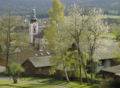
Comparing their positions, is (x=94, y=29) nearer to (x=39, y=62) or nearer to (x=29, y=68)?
(x=39, y=62)

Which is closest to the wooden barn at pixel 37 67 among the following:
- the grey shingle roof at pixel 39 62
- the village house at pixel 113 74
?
the grey shingle roof at pixel 39 62

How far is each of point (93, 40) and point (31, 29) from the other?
6071cm

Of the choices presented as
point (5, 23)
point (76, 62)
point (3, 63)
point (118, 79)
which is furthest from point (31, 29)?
point (118, 79)

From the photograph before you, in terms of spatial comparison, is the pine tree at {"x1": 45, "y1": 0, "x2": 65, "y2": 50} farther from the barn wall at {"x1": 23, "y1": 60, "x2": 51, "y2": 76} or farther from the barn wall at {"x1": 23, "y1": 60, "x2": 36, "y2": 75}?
the barn wall at {"x1": 23, "y1": 60, "x2": 36, "y2": 75}

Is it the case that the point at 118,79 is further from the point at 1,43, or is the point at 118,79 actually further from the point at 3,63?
the point at 3,63

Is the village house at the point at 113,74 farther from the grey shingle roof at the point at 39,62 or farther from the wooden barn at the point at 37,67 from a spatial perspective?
the grey shingle roof at the point at 39,62

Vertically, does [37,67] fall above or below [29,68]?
above


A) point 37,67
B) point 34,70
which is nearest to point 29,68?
point 34,70

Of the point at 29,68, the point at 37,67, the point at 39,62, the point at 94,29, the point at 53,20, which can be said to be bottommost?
the point at 29,68

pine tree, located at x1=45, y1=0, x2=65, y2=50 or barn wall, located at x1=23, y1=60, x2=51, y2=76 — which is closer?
pine tree, located at x1=45, y1=0, x2=65, y2=50

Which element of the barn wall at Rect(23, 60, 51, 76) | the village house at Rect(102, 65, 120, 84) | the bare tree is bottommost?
the barn wall at Rect(23, 60, 51, 76)

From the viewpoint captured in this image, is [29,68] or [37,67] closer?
[37,67]

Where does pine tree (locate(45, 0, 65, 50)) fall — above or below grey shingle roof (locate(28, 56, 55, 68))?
above

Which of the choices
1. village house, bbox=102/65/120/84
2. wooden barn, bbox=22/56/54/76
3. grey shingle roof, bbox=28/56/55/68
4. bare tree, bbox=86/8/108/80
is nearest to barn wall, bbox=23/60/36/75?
wooden barn, bbox=22/56/54/76
